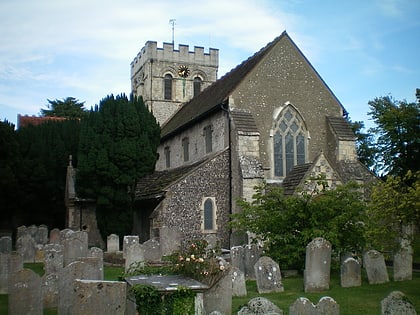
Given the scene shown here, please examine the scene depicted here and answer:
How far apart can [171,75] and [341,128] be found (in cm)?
2052

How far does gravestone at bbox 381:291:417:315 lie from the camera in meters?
7.03

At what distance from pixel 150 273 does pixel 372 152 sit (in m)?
32.3

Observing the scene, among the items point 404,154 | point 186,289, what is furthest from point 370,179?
point 186,289

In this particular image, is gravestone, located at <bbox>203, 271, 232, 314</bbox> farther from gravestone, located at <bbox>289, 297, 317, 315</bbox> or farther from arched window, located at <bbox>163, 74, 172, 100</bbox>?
arched window, located at <bbox>163, 74, 172, 100</bbox>

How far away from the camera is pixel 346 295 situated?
11.4 metres

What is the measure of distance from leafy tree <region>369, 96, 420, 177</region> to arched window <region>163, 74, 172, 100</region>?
1628cm

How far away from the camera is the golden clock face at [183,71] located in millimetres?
40062

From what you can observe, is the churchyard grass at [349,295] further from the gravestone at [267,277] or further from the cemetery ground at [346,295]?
the gravestone at [267,277]

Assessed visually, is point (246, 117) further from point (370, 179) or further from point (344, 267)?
point (344, 267)

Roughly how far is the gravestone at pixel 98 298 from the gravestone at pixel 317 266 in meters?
6.08

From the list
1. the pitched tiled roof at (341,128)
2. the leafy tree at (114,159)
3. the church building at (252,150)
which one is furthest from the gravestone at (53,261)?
the pitched tiled roof at (341,128)

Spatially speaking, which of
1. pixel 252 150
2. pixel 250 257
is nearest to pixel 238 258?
pixel 250 257

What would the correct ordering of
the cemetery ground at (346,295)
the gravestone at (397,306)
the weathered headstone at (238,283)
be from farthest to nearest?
the weathered headstone at (238,283) → the cemetery ground at (346,295) → the gravestone at (397,306)

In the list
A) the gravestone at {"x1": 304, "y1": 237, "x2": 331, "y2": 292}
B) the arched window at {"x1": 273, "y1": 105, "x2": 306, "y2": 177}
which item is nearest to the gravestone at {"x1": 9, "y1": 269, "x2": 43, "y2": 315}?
the gravestone at {"x1": 304, "y1": 237, "x2": 331, "y2": 292}
